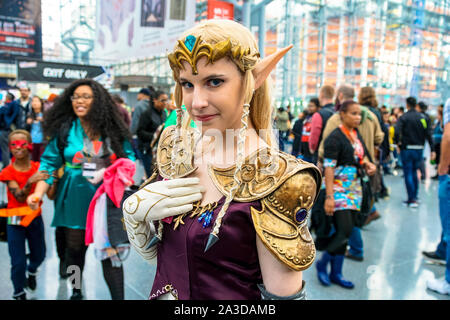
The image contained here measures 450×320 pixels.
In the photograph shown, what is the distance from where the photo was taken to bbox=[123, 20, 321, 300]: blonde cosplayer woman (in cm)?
97

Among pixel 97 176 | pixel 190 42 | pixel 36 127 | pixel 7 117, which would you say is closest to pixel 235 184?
pixel 190 42

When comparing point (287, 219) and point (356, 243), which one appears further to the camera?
point (356, 243)

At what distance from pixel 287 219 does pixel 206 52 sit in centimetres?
51

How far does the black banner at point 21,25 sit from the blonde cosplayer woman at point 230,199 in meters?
3.96

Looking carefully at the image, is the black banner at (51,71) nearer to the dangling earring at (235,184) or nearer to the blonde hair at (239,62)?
the blonde hair at (239,62)

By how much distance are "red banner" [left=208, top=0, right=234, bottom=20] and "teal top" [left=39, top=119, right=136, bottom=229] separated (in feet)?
11.4

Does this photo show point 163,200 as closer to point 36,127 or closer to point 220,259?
point 220,259

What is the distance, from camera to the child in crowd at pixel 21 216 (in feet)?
8.85

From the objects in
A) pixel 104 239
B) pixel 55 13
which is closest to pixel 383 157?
pixel 104 239

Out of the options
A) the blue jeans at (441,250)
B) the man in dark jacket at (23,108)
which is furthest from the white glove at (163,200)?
the man in dark jacket at (23,108)

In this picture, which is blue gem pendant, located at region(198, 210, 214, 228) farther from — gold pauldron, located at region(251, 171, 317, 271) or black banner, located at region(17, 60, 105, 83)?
black banner, located at region(17, 60, 105, 83)

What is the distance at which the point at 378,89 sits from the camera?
49.5ft

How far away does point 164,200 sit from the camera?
3.34ft
